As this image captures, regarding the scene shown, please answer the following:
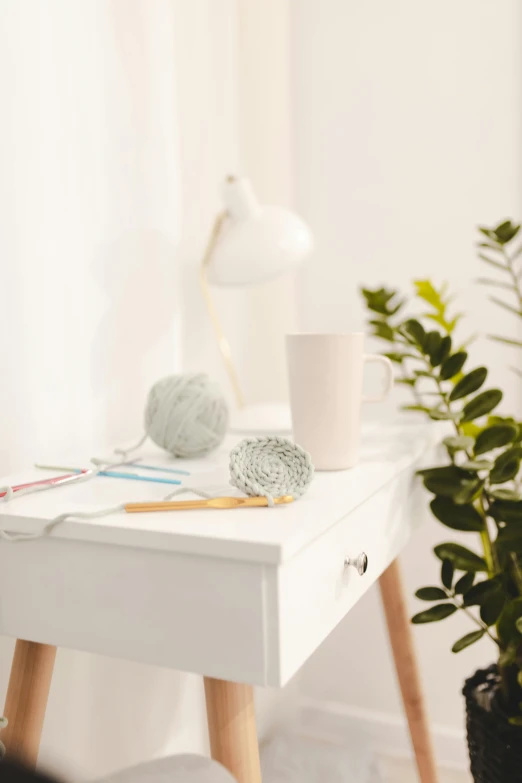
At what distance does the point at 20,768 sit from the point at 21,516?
1.01 ft

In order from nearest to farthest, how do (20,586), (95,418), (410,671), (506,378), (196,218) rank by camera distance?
(20,586)
(95,418)
(410,671)
(196,218)
(506,378)

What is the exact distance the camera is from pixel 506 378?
1286 millimetres

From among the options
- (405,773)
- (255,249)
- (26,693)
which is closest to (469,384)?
(255,249)

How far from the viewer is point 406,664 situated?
1.06 meters

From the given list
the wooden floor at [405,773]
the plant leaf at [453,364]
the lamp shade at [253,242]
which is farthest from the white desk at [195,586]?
the wooden floor at [405,773]

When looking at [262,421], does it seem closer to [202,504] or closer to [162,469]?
[162,469]

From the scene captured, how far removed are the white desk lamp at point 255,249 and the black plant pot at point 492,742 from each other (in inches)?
17.8

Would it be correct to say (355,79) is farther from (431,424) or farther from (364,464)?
(364,464)

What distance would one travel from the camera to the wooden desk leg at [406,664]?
104 centimetres

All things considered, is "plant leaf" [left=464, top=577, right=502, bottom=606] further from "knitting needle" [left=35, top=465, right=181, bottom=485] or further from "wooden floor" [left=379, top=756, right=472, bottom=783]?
"wooden floor" [left=379, top=756, right=472, bottom=783]

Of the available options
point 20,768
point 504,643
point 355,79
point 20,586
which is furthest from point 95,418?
point 355,79

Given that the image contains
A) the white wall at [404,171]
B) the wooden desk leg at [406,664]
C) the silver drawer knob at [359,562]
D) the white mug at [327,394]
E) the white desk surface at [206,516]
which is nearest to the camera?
the white desk surface at [206,516]

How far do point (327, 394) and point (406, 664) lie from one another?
0.55m

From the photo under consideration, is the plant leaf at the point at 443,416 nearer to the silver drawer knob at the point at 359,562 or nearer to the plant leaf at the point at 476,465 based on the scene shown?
the plant leaf at the point at 476,465
